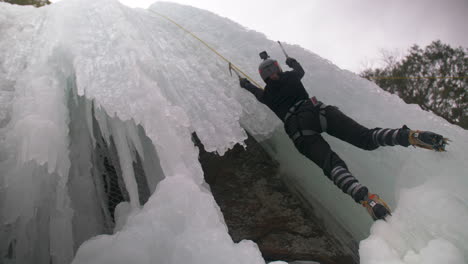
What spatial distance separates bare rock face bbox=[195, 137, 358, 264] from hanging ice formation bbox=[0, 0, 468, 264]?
0.73 ft

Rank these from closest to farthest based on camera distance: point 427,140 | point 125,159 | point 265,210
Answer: point 427,140 < point 125,159 < point 265,210

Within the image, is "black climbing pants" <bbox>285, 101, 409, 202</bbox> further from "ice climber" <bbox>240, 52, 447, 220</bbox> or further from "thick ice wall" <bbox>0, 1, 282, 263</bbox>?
"thick ice wall" <bbox>0, 1, 282, 263</bbox>

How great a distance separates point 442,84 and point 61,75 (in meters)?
13.9

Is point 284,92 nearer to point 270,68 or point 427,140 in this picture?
point 270,68

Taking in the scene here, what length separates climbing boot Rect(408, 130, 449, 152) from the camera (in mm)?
2162

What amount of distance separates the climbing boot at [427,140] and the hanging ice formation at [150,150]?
0.97ft

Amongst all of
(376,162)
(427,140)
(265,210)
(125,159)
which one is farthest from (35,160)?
(376,162)

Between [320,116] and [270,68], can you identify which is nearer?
[320,116]

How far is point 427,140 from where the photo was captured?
2164 mm

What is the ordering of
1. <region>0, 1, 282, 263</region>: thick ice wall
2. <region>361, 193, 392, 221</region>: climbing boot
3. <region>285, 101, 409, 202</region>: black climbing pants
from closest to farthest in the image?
<region>0, 1, 282, 263</region>: thick ice wall < <region>361, 193, 392, 221</region>: climbing boot < <region>285, 101, 409, 202</region>: black climbing pants

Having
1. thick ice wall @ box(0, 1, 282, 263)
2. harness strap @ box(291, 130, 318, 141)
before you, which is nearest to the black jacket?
harness strap @ box(291, 130, 318, 141)

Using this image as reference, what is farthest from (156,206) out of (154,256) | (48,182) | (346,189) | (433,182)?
(433,182)

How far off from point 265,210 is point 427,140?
200cm

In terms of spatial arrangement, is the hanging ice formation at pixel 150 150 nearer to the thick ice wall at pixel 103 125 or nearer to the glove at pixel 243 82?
the thick ice wall at pixel 103 125
